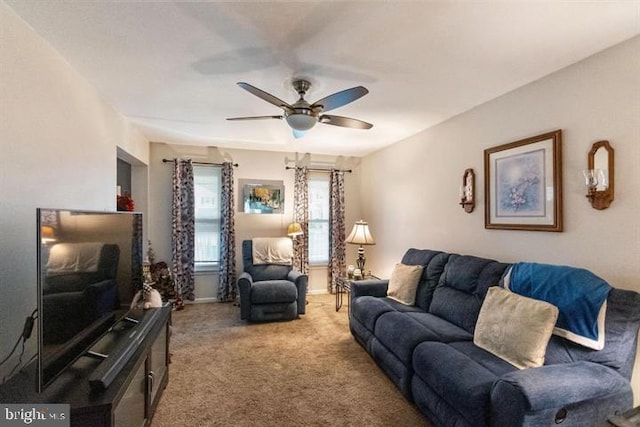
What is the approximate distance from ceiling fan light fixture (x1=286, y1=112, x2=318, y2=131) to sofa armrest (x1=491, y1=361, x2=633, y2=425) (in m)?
2.03

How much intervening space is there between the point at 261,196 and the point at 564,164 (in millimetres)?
3925

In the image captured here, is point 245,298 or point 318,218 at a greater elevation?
point 318,218

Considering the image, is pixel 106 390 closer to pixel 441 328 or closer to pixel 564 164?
pixel 441 328

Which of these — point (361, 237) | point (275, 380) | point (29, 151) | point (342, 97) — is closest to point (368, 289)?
point (361, 237)

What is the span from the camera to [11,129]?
1.62m

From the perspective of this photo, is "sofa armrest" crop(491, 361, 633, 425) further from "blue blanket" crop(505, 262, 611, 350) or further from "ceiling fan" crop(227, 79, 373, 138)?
"ceiling fan" crop(227, 79, 373, 138)

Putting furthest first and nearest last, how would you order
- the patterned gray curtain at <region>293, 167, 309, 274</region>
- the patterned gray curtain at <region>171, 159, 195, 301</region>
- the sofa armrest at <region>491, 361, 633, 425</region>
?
the patterned gray curtain at <region>293, 167, 309, 274</region> → the patterned gray curtain at <region>171, 159, 195, 301</region> → the sofa armrest at <region>491, 361, 633, 425</region>

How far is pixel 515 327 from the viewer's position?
1907 millimetres

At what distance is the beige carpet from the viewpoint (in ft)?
6.90

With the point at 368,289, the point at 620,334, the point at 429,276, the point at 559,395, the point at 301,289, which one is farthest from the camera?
the point at 301,289

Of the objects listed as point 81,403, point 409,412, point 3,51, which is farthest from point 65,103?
point 409,412

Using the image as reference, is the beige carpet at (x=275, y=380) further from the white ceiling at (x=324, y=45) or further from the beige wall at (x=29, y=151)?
the white ceiling at (x=324, y=45)

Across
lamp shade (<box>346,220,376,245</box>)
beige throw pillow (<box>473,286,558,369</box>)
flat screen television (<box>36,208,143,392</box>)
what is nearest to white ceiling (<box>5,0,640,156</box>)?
flat screen television (<box>36,208,143,392</box>)

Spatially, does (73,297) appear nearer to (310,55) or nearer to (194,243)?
(310,55)
